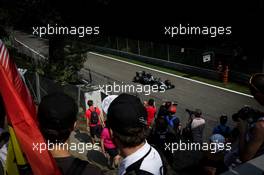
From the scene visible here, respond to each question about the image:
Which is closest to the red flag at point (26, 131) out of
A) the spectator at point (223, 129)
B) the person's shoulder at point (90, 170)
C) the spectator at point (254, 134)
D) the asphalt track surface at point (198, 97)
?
the person's shoulder at point (90, 170)

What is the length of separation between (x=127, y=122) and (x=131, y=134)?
98mm

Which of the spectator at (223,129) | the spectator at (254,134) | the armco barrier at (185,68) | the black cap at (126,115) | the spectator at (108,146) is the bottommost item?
the armco barrier at (185,68)

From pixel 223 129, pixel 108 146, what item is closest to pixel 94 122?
pixel 108 146

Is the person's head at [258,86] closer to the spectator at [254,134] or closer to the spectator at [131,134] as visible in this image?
the spectator at [254,134]

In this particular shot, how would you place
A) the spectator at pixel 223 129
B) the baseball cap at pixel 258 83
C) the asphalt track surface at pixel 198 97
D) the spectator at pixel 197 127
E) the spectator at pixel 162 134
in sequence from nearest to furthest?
the baseball cap at pixel 258 83
the spectator at pixel 223 129
the spectator at pixel 162 134
the spectator at pixel 197 127
the asphalt track surface at pixel 198 97

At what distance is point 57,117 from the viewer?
278 centimetres

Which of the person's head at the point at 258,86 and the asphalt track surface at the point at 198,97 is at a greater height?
the person's head at the point at 258,86

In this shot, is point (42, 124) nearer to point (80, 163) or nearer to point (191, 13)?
point (80, 163)

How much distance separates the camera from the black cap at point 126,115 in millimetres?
2824

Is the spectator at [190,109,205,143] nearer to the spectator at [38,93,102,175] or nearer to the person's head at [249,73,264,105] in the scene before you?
the person's head at [249,73,264,105]

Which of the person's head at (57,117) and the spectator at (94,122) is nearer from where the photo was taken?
the person's head at (57,117)

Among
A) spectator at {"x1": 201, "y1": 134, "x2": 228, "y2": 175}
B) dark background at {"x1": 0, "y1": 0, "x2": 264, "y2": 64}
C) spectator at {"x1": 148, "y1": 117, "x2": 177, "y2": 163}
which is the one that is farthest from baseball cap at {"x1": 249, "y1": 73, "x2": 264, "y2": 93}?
dark background at {"x1": 0, "y1": 0, "x2": 264, "y2": 64}

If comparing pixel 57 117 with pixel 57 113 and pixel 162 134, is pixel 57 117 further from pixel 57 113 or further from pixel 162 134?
pixel 162 134

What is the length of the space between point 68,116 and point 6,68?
54 centimetres
